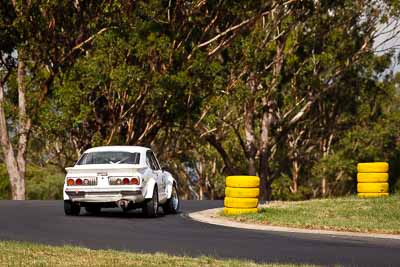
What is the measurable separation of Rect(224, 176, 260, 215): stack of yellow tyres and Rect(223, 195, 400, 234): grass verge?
0.98 ft

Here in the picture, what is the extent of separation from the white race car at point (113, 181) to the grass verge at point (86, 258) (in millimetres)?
6576

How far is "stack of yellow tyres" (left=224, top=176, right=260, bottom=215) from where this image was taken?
20.9m

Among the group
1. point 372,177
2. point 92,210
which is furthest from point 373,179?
point 92,210

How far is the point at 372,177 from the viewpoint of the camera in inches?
985

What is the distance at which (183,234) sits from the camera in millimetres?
16516

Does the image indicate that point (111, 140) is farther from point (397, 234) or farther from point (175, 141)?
point (397, 234)

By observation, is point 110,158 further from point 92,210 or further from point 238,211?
point 238,211

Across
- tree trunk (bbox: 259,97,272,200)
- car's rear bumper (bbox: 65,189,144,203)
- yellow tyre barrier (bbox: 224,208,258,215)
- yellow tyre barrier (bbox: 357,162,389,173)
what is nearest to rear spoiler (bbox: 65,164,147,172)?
car's rear bumper (bbox: 65,189,144,203)

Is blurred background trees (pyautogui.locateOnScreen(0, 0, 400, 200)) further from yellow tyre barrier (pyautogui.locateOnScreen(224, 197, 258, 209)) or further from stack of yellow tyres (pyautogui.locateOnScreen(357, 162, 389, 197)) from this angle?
yellow tyre barrier (pyautogui.locateOnScreen(224, 197, 258, 209))

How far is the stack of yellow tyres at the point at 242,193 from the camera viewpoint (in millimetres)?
20875

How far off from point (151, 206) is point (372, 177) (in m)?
7.18

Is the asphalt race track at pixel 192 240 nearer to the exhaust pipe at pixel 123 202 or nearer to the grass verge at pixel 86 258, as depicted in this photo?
the exhaust pipe at pixel 123 202

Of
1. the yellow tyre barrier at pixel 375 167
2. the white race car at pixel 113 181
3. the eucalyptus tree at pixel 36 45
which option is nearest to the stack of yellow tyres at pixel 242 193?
the white race car at pixel 113 181

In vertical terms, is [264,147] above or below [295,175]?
above
